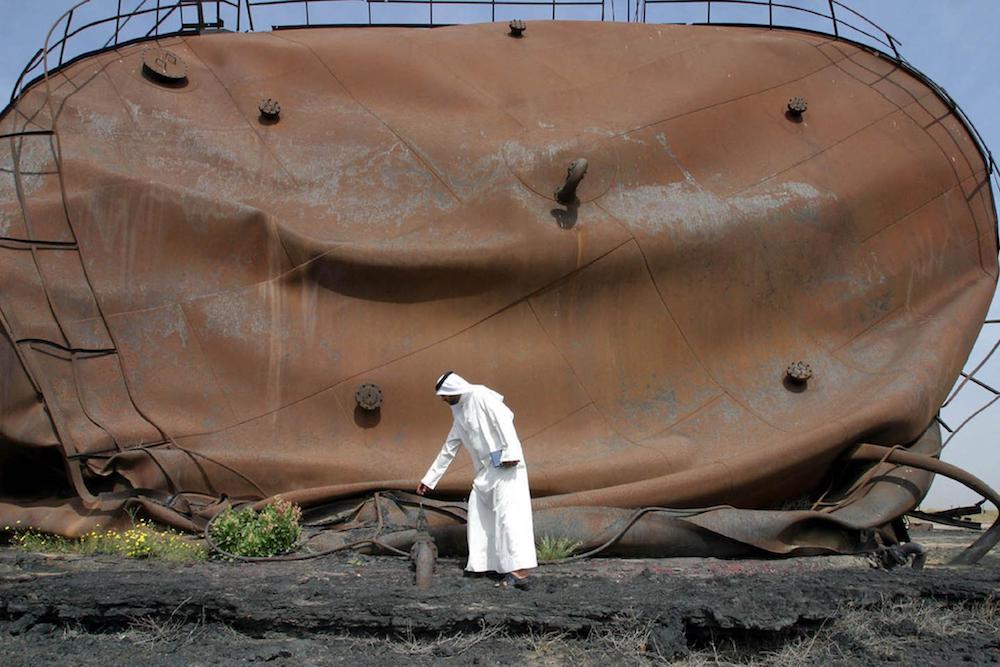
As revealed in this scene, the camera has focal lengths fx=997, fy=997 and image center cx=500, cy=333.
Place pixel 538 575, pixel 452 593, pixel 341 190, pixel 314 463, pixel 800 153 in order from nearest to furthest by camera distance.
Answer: pixel 452 593
pixel 538 575
pixel 314 463
pixel 341 190
pixel 800 153

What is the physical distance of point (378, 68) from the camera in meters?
8.45

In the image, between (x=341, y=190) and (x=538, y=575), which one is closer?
(x=538, y=575)

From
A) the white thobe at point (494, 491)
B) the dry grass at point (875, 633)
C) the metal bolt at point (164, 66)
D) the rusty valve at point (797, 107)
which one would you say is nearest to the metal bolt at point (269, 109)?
the metal bolt at point (164, 66)

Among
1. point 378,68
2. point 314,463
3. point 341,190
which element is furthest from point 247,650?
point 378,68

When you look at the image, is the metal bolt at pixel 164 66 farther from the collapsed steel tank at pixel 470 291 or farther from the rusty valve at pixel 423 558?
the rusty valve at pixel 423 558

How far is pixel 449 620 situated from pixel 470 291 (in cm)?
338

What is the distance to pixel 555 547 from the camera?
6.16 meters

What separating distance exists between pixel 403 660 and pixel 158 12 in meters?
6.98

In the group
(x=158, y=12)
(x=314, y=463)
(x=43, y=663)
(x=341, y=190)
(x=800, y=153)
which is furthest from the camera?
(x=158, y=12)

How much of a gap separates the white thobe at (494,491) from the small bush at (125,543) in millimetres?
1679

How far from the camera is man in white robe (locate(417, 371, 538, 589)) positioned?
5332mm

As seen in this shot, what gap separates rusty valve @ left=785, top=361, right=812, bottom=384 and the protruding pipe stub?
208cm

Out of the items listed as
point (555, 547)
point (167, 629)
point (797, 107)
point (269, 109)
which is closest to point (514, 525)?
point (555, 547)

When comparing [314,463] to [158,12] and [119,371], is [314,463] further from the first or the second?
[158,12]
